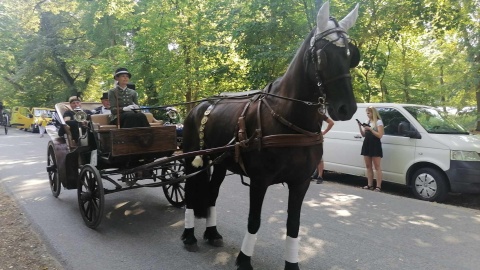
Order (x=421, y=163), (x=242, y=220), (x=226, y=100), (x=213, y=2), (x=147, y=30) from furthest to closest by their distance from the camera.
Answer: (x=147, y=30)
(x=213, y=2)
(x=421, y=163)
(x=242, y=220)
(x=226, y=100)

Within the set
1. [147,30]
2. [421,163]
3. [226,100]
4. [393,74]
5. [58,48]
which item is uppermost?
[58,48]

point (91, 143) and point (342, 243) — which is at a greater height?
point (91, 143)

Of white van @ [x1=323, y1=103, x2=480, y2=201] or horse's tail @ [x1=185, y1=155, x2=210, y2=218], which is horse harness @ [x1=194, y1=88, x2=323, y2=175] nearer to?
horse's tail @ [x1=185, y1=155, x2=210, y2=218]

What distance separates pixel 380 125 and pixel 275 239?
441 cm

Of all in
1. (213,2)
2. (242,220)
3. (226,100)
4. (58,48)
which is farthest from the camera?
(58,48)

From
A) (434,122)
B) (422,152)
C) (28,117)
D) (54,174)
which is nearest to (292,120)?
(422,152)

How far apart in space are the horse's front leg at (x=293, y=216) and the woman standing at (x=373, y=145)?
15.9ft

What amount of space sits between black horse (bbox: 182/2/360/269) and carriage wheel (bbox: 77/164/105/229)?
1.95 meters

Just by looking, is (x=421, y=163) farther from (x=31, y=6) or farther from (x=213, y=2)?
(x=31, y=6)

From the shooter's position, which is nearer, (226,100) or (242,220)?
(226,100)

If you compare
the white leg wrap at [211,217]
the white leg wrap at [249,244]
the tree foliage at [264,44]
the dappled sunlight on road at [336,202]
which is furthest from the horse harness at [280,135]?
the tree foliage at [264,44]

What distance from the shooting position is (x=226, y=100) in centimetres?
466

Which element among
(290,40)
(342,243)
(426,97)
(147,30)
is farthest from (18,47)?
(342,243)

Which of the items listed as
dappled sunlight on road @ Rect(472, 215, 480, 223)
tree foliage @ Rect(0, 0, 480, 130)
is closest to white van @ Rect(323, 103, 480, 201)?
dappled sunlight on road @ Rect(472, 215, 480, 223)
